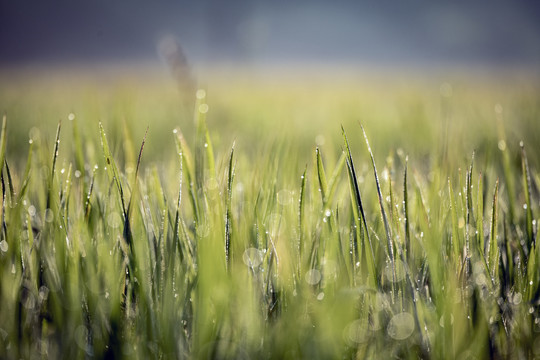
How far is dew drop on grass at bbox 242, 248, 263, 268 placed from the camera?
0.56 m

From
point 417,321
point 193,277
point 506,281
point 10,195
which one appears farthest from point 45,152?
point 506,281

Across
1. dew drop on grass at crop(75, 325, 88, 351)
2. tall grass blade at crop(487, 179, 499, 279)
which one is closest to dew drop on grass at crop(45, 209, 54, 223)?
dew drop on grass at crop(75, 325, 88, 351)

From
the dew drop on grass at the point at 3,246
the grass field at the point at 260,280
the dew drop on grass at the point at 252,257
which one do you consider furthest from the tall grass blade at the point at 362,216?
the dew drop on grass at the point at 3,246

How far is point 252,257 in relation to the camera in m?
0.60

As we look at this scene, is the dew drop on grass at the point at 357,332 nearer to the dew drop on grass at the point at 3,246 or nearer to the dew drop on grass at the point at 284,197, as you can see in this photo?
the dew drop on grass at the point at 284,197

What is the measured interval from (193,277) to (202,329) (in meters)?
0.13

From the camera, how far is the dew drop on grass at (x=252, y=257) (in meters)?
0.56

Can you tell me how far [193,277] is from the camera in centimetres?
59

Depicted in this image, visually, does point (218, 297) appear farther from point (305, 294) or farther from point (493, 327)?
point (493, 327)

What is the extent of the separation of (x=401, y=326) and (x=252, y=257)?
7.8 inches

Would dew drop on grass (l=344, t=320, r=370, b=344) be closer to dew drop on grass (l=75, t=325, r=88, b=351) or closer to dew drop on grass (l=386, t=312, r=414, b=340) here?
dew drop on grass (l=386, t=312, r=414, b=340)

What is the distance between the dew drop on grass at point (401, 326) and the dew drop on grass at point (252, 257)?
173 millimetres

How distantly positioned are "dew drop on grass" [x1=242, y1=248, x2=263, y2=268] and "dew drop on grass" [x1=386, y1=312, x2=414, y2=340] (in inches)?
6.8

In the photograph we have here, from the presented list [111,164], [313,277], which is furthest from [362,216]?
[111,164]
